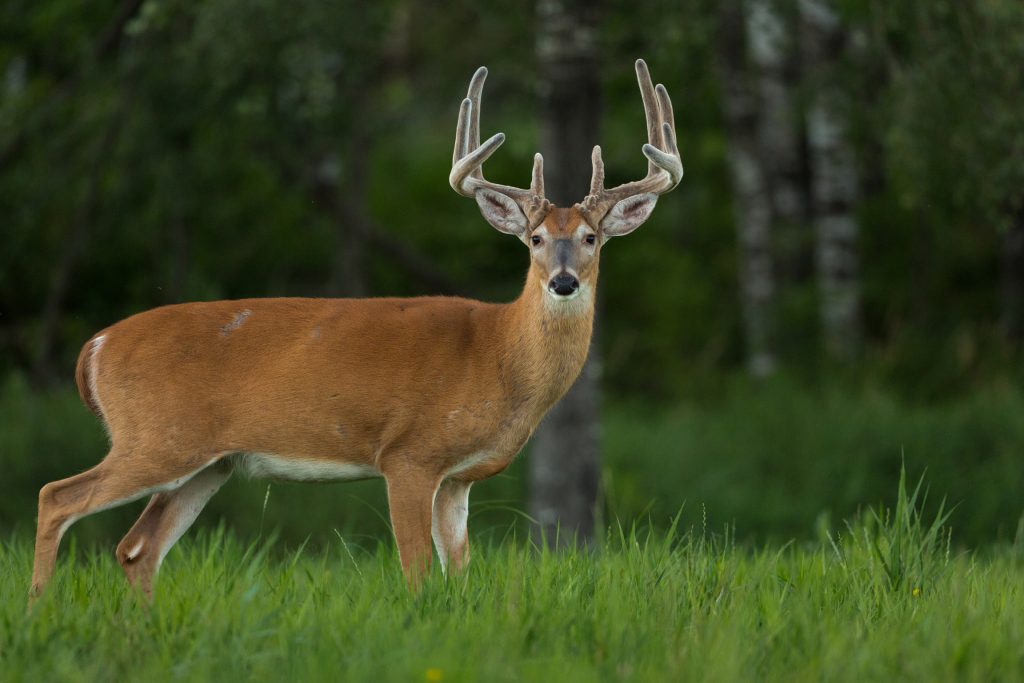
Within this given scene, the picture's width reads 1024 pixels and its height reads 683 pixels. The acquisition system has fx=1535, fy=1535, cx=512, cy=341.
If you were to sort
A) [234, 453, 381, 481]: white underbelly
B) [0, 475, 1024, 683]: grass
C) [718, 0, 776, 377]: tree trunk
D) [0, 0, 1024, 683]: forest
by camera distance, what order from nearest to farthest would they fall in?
[0, 475, 1024, 683]: grass < [0, 0, 1024, 683]: forest < [234, 453, 381, 481]: white underbelly < [718, 0, 776, 377]: tree trunk

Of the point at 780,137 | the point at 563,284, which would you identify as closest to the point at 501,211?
the point at 563,284

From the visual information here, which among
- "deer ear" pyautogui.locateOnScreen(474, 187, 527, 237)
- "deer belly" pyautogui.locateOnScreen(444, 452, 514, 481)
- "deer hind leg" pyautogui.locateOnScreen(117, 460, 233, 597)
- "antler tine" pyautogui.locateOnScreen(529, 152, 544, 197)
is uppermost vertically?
"antler tine" pyautogui.locateOnScreen(529, 152, 544, 197)

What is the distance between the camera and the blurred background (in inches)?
349

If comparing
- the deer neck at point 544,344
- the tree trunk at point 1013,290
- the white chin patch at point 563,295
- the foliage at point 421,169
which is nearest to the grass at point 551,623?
→ the deer neck at point 544,344

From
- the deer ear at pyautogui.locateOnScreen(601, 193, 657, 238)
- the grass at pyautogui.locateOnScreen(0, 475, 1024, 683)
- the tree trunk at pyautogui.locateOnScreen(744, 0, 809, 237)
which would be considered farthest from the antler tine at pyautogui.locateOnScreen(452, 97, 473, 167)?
the tree trunk at pyautogui.locateOnScreen(744, 0, 809, 237)

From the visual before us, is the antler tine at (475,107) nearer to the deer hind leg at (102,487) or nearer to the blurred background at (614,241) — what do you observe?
the blurred background at (614,241)

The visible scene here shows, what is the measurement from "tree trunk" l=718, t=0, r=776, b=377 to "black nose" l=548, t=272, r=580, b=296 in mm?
8105

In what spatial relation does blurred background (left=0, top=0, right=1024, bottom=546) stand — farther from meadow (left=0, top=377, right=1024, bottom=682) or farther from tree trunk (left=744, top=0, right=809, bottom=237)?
meadow (left=0, top=377, right=1024, bottom=682)

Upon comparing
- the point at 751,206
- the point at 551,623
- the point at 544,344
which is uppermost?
the point at 751,206

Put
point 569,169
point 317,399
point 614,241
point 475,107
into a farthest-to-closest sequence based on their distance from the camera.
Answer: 1. point 614,241
2. point 569,169
3. point 475,107
4. point 317,399

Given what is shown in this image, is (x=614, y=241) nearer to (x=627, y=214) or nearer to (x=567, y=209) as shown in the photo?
(x=627, y=214)

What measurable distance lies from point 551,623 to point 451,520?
4.72 feet

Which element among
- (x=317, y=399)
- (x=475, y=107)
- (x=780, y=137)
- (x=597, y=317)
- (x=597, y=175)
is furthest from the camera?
(x=780, y=137)

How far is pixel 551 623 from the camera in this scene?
13.9ft
